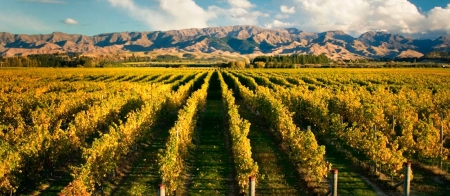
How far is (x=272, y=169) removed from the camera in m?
15.1

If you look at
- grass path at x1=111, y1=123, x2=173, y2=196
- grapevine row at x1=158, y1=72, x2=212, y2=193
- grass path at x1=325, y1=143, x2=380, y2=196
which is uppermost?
grapevine row at x1=158, y1=72, x2=212, y2=193

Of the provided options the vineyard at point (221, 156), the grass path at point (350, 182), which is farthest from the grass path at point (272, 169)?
the grass path at point (350, 182)

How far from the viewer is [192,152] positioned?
694 inches

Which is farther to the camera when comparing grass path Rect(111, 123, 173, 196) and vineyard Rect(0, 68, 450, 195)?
grass path Rect(111, 123, 173, 196)

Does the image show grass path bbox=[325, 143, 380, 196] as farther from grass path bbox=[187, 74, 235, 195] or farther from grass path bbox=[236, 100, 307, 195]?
grass path bbox=[187, 74, 235, 195]

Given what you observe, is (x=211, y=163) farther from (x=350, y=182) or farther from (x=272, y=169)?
(x=350, y=182)

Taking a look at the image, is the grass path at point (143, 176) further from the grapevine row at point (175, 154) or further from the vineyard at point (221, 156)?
the grapevine row at point (175, 154)

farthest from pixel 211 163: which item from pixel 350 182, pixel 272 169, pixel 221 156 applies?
pixel 350 182

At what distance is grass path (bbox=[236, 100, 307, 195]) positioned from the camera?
1283 centimetres

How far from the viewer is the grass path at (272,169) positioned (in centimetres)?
1283

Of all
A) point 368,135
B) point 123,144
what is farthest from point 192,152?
point 368,135

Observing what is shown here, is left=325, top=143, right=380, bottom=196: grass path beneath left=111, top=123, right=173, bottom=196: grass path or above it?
above

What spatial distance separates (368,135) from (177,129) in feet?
27.1

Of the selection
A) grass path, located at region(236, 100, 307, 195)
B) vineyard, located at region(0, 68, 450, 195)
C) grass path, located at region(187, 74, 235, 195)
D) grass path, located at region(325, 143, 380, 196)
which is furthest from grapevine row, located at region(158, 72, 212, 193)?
grass path, located at region(325, 143, 380, 196)
